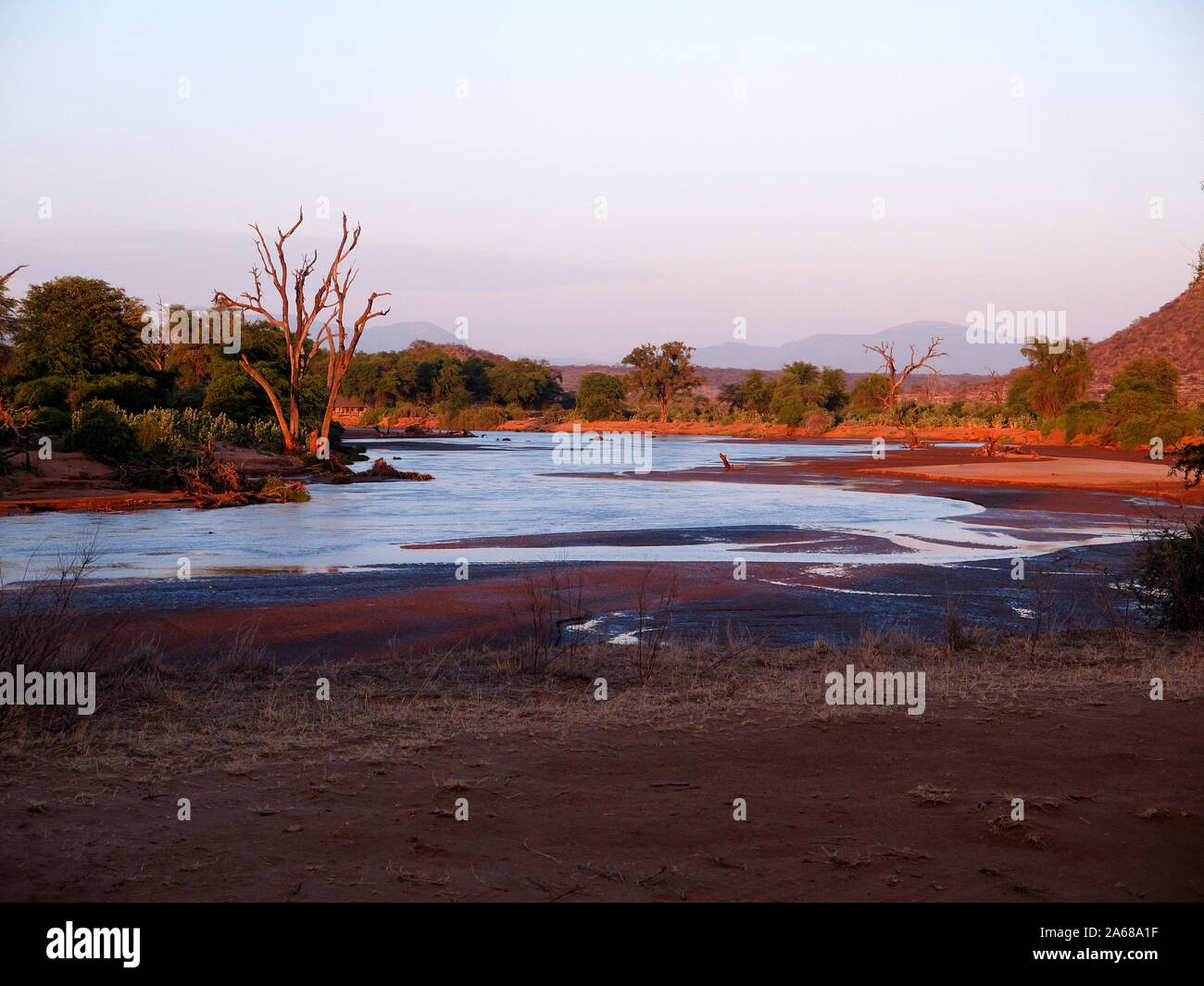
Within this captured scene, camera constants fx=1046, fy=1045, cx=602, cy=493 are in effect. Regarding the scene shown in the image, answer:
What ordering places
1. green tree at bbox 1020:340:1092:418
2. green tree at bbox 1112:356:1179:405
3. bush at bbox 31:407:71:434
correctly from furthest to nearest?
green tree at bbox 1020:340:1092:418 → green tree at bbox 1112:356:1179:405 → bush at bbox 31:407:71:434

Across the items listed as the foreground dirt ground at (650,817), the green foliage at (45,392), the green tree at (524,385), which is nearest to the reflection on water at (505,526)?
the green foliage at (45,392)

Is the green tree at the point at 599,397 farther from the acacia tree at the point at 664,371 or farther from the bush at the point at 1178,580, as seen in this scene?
the bush at the point at 1178,580

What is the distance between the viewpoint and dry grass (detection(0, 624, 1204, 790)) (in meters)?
6.85

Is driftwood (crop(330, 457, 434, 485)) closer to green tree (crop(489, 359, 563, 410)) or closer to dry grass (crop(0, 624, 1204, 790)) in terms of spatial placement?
dry grass (crop(0, 624, 1204, 790))

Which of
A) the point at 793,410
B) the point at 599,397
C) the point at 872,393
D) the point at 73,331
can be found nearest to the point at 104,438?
the point at 73,331

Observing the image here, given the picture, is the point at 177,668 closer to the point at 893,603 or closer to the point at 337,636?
the point at 337,636

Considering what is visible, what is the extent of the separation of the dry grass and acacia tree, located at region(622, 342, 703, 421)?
331 feet

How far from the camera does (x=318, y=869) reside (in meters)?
4.80

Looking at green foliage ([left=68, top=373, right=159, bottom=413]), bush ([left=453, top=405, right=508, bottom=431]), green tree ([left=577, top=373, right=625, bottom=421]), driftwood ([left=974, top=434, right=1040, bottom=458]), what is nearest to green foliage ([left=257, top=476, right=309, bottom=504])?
green foliage ([left=68, top=373, right=159, bottom=413])

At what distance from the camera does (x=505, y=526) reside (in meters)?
23.8
